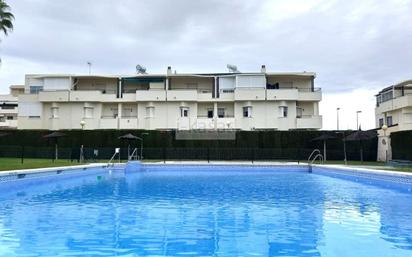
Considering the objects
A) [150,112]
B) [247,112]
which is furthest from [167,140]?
[247,112]

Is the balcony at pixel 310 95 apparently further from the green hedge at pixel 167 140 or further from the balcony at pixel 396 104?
the green hedge at pixel 167 140

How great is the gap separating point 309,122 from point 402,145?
12646 mm

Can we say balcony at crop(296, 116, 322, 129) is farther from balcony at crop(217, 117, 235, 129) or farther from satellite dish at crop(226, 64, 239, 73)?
satellite dish at crop(226, 64, 239, 73)

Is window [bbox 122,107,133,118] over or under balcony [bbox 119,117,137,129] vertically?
over

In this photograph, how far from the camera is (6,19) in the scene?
27.6m

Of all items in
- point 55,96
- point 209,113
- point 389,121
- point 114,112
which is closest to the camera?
point 389,121

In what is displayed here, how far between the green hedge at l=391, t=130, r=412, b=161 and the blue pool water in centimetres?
1383

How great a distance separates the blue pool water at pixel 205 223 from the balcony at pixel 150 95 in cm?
2680

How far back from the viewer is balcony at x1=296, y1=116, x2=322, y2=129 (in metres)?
40.0

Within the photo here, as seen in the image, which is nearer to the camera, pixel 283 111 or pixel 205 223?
pixel 205 223

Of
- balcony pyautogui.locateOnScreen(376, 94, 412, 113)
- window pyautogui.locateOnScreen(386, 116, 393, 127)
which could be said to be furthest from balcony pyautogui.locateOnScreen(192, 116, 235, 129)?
window pyautogui.locateOnScreen(386, 116, 393, 127)

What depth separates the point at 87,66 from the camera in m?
47.8

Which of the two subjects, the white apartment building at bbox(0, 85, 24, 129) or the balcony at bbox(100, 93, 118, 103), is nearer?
the balcony at bbox(100, 93, 118, 103)

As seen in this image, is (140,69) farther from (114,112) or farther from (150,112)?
(150,112)
